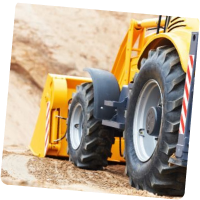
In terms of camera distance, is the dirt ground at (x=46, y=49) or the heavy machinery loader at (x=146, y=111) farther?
the dirt ground at (x=46, y=49)

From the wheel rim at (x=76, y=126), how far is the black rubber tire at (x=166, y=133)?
2.77 metres

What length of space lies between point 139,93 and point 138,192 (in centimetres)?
110

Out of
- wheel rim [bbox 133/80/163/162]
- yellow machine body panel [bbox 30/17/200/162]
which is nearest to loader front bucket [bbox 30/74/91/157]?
yellow machine body panel [bbox 30/17/200/162]

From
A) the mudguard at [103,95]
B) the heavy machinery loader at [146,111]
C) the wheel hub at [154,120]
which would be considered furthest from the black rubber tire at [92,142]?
the wheel hub at [154,120]

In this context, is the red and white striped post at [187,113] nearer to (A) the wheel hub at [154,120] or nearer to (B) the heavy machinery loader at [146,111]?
(B) the heavy machinery loader at [146,111]

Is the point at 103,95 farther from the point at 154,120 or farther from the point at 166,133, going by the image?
the point at 166,133

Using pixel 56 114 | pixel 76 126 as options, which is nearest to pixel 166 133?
pixel 76 126

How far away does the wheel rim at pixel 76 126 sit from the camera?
316 inches

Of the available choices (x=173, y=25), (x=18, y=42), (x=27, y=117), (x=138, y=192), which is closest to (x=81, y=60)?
(x=18, y=42)

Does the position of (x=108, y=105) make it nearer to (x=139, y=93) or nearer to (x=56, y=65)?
(x=139, y=93)

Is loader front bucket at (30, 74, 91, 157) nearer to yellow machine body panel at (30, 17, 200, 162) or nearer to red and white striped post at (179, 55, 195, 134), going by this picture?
yellow machine body panel at (30, 17, 200, 162)

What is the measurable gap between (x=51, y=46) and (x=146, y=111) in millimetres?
11673

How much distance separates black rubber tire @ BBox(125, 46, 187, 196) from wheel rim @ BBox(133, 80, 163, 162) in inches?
7.9

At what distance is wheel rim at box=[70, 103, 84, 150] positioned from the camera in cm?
802
